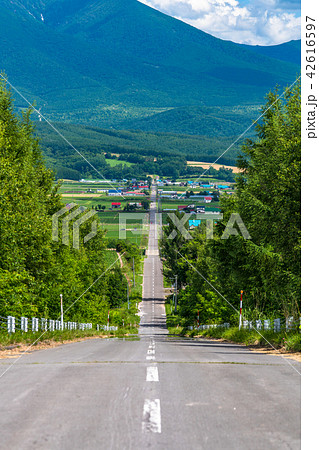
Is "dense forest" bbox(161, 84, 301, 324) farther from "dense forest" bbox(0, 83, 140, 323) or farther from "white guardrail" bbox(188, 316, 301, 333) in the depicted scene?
"dense forest" bbox(0, 83, 140, 323)

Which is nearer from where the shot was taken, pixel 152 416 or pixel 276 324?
pixel 152 416

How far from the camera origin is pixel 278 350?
15055 millimetres

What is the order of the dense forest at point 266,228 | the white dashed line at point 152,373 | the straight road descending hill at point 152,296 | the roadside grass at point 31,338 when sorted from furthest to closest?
the straight road descending hill at point 152,296 → the dense forest at point 266,228 → the roadside grass at point 31,338 → the white dashed line at point 152,373

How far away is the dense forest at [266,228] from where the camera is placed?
20.9 metres

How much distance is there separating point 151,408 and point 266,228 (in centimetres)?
1983

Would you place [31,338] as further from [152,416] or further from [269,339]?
[152,416]

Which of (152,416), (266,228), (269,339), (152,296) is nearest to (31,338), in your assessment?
(269,339)

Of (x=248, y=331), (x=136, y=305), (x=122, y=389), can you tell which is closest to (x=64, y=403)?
(x=122, y=389)

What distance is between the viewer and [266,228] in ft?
82.8

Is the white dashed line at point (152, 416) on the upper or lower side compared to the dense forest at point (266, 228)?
lower

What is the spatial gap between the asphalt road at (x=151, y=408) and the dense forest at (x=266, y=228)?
8.83 m

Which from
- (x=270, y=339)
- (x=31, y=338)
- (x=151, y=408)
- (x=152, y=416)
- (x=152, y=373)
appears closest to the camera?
(x=152, y=416)

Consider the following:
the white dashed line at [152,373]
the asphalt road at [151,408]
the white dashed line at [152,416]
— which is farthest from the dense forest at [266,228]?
the white dashed line at [152,416]

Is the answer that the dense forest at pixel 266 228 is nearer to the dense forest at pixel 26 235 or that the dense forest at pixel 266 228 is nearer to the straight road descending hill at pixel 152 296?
the dense forest at pixel 26 235
